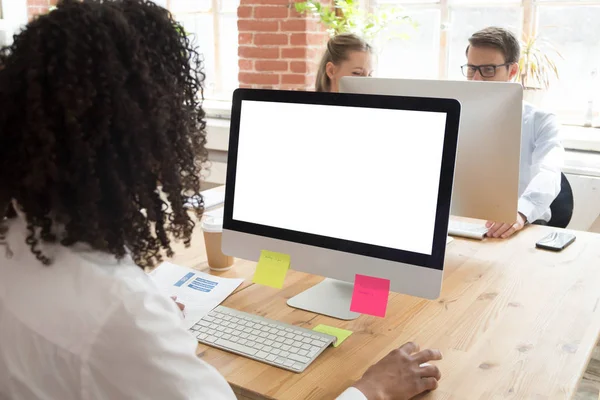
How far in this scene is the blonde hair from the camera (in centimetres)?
258

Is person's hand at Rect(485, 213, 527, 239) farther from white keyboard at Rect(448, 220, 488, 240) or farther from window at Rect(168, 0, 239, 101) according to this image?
window at Rect(168, 0, 239, 101)

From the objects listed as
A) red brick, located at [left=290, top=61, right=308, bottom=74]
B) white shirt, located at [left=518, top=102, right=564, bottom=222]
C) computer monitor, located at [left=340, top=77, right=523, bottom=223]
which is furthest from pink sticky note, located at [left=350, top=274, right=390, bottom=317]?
red brick, located at [left=290, top=61, right=308, bottom=74]

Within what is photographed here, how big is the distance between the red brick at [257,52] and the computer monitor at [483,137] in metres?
1.97

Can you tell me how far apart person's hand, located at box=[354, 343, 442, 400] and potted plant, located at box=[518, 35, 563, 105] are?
7.25 ft

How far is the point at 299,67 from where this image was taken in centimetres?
351

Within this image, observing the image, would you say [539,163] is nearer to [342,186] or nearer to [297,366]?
[342,186]

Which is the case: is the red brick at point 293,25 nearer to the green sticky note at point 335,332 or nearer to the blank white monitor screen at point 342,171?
the blank white monitor screen at point 342,171

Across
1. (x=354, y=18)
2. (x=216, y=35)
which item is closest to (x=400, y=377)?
(x=354, y=18)

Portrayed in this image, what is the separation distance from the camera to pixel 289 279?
1.49 metres

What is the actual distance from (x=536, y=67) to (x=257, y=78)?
1.56 metres

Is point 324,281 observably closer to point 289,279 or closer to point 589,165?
point 289,279

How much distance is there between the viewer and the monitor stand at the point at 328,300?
4.21ft

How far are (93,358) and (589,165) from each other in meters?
2.71

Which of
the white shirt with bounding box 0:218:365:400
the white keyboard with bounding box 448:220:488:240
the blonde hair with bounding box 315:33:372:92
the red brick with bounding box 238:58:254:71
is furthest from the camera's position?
the red brick with bounding box 238:58:254:71
